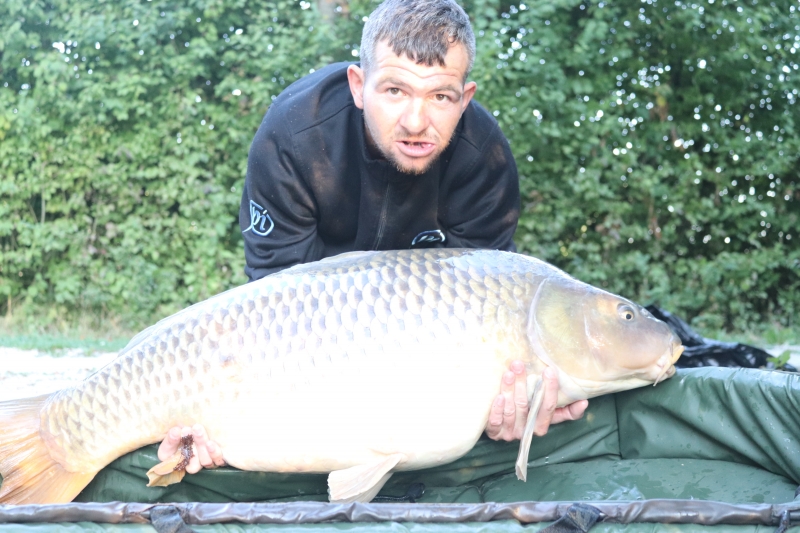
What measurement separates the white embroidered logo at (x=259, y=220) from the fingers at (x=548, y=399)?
0.83m

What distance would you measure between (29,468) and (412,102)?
1017 millimetres

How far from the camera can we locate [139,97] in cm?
502

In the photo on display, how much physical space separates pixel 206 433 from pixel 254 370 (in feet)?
0.50

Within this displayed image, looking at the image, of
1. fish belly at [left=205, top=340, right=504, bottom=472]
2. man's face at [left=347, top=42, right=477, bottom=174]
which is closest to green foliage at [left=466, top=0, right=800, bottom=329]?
man's face at [left=347, top=42, right=477, bottom=174]

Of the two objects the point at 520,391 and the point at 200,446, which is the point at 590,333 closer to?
the point at 520,391

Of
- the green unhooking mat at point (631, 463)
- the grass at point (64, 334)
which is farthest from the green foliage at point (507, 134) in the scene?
the green unhooking mat at point (631, 463)

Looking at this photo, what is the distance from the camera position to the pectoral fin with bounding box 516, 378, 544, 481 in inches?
58.3

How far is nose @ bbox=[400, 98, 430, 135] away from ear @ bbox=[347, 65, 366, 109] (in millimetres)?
200

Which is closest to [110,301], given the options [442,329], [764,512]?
[442,329]

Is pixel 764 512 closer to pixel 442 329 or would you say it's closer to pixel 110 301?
pixel 442 329

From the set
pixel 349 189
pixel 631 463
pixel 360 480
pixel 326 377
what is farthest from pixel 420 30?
pixel 631 463

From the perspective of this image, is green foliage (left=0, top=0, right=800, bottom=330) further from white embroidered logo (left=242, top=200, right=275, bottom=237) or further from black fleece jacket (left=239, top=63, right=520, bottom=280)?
white embroidered logo (left=242, top=200, right=275, bottom=237)

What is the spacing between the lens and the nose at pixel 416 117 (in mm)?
1761

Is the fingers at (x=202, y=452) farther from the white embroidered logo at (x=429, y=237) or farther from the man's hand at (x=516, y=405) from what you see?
the white embroidered logo at (x=429, y=237)
